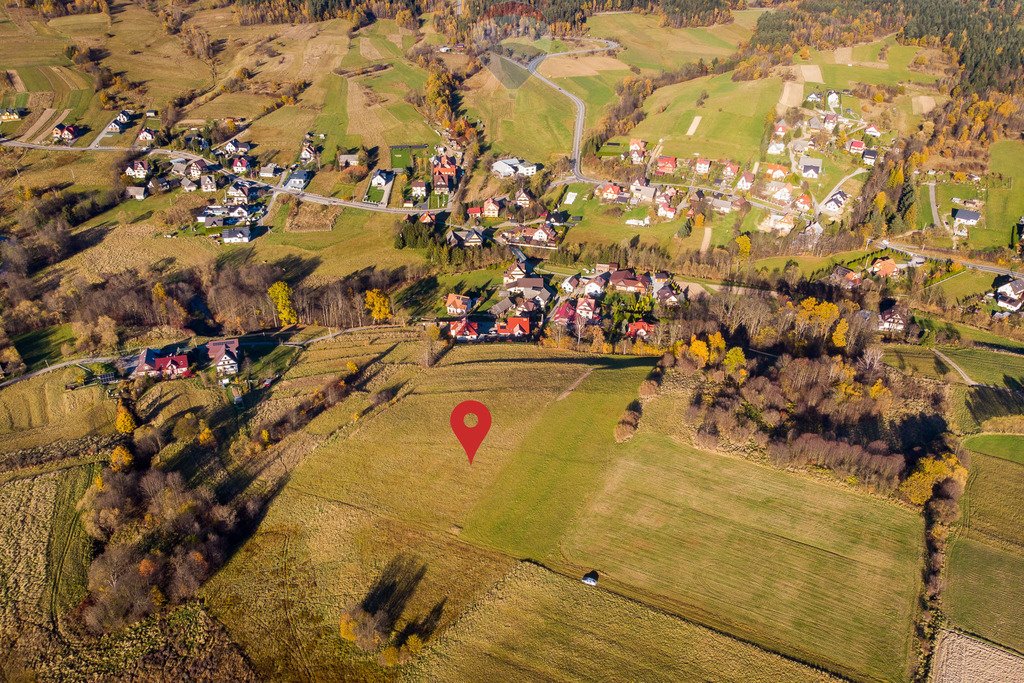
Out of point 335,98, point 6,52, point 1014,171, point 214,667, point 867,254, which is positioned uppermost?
point 6,52

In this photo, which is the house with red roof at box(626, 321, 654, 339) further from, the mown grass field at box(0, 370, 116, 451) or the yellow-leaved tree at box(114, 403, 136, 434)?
the mown grass field at box(0, 370, 116, 451)

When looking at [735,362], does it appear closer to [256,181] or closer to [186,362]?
[186,362]

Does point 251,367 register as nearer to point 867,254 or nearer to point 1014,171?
point 867,254

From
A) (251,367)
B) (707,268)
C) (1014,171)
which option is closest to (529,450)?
(251,367)

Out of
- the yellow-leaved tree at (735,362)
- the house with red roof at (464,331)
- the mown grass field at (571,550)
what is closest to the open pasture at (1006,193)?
the yellow-leaved tree at (735,362)

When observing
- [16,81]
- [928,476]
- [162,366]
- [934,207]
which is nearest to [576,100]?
[934,207]

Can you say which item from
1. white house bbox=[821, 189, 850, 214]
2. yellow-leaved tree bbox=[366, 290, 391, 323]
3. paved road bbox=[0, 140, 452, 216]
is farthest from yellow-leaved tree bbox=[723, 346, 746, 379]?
paved road bbox=[0, 140, 452, 216]
